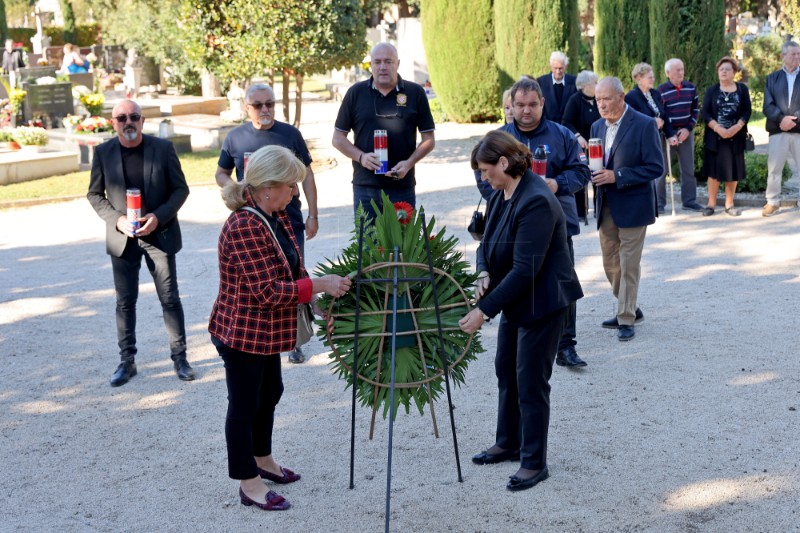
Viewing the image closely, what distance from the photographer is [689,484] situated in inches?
202

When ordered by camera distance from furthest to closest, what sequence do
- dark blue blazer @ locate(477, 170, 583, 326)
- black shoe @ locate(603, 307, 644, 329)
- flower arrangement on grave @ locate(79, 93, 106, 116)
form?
A: 1. flower arrangement on grave @ locate(79, 93, 106, 116)
2. black shoe @ locate(603, 307, 644, 329)
3. dark blue blazer @ locate(477, 170, 583, 326)

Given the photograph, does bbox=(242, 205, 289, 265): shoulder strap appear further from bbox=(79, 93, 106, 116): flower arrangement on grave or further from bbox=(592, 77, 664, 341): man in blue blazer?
bbox=(79, 93, 106, 116): flower arrangement on grave

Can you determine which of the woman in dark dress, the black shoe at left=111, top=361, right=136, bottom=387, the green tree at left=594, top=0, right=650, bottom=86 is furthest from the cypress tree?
the black shoe at left=111, top=361, right=136, bottom=387

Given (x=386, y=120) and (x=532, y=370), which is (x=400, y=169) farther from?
(x=532, y=370)

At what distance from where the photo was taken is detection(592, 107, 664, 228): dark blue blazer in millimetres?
7547

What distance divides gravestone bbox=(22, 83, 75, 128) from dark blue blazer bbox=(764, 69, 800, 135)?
16126mm

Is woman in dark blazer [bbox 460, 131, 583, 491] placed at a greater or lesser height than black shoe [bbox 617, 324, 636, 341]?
greater

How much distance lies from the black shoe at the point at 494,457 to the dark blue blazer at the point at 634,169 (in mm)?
2739

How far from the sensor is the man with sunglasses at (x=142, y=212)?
696 centimetres

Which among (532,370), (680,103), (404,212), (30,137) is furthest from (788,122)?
(30,137)

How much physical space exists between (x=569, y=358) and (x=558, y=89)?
7316 mm

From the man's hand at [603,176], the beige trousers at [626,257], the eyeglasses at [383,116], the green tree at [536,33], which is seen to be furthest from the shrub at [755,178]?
the green tree at [536,33]

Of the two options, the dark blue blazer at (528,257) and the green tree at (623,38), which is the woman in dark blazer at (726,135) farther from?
the dark blue blazer at (528,257)

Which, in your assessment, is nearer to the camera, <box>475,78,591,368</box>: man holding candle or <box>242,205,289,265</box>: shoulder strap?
<box>242,205,289,265</box>: shoulder strap
